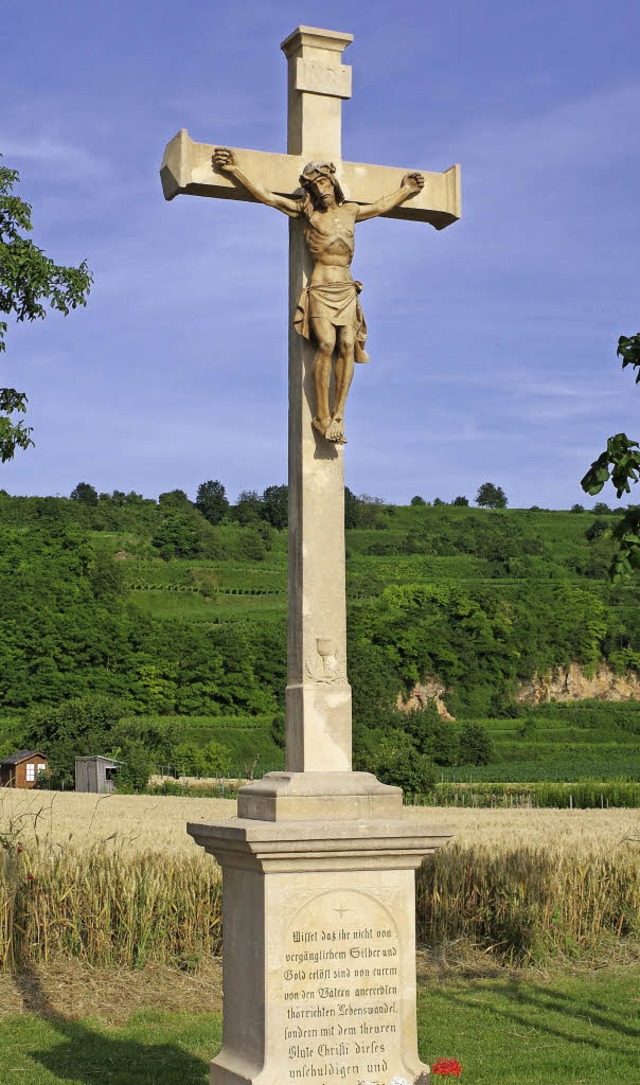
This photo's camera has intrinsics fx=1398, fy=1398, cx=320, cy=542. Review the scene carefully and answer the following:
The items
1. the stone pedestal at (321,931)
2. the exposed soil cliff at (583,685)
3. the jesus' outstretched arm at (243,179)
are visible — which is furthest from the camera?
the exposed soil cliff at (583,685)

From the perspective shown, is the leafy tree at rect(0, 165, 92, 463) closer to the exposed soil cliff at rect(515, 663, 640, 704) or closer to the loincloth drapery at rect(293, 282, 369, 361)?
the loincloth drapery at rect(293, 282, 369, 361)

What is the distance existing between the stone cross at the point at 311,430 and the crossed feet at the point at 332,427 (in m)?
0.06

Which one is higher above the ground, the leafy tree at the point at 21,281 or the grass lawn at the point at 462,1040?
the leafy tree at the point at 21,281

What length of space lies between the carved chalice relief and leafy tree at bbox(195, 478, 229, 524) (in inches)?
5410

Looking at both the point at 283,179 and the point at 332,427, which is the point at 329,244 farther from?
the point at 332,427

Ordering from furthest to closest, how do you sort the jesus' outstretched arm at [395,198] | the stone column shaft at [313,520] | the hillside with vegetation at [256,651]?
the hillside with vegetation at [256,651]
the jesus' outstretched arm at [395,198]
the stone column shaft at [313,520]

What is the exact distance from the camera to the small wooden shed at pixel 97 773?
44.2 m

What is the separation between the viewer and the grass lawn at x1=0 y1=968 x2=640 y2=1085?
29.6 ft

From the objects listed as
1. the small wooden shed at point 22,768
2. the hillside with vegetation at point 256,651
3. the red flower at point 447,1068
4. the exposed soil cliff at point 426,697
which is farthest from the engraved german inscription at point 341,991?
the exposed soil cliff at point 426,697

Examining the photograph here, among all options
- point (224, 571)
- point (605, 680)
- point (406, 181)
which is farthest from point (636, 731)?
point (406, 181)

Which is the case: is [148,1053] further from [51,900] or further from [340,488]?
[340,488]

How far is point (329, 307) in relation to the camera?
6.91 m

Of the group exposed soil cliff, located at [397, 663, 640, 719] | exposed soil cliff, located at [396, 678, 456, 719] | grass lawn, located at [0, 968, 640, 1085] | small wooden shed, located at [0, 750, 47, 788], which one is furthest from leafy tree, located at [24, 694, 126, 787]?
grass lawn, located at [0, 968, 640, 1085]

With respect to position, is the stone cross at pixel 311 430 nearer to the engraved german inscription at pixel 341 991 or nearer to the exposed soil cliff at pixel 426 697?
the engraved german inscription at pixel 341 991
